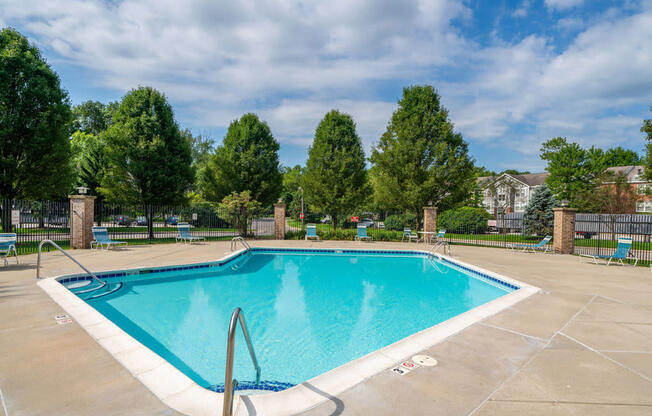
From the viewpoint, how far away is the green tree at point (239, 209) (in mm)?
21312

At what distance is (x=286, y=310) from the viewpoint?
7.60 meters

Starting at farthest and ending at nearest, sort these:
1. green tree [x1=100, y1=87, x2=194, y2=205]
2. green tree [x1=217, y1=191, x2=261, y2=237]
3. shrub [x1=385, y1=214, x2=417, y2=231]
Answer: shrub [x1=385, y1=214, x2=417, y2=231]
green tree [x1=217, y1=191, x2=261, y2=237]
green tree [x1=100, y1=87, x2=194, y2=205]

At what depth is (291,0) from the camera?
31.1 feet

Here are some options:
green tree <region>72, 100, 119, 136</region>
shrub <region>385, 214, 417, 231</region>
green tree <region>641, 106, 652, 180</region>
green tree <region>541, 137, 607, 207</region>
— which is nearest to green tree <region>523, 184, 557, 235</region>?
green tree <region>641, 106, 652, 180</region>

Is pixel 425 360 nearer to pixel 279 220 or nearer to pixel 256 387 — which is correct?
pixel 256 387

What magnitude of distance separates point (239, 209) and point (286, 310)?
15009mm

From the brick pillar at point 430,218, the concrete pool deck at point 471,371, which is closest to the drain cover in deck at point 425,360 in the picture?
the concrete pool deck at point 471,371

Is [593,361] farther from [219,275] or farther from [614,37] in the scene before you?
[614,37]

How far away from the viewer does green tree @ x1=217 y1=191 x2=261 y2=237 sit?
21312 millimetres

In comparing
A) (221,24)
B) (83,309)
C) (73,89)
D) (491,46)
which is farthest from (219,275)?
(73,89)

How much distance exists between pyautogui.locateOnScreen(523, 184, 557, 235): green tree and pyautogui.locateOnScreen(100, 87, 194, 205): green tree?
26.2 m

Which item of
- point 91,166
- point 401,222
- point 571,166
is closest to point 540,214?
point 401,222

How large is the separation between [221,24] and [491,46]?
435 inches

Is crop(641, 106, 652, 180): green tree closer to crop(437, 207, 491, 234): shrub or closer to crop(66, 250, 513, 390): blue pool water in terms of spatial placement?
crop(437, 207, 491, 234): shrub
